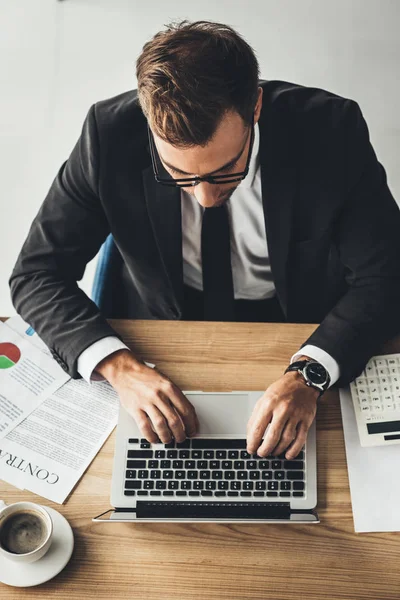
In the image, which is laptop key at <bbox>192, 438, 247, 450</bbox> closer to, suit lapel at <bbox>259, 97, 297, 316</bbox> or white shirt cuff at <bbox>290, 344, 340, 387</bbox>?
white shirt cuff at <bbox>290, 344, 340, 387</bbox>

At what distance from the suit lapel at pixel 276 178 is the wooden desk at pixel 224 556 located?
1.56 ft

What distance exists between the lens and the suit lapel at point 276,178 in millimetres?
1459

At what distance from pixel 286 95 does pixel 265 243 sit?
357 millimetres

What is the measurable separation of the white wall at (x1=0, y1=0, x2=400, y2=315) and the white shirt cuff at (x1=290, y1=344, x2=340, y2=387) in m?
1.50

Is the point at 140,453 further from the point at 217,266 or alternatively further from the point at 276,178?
the point at 276,178

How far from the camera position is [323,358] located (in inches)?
55.9

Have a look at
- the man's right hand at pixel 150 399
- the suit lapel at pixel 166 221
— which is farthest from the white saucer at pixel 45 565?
the suit lapel at pixel 166 221

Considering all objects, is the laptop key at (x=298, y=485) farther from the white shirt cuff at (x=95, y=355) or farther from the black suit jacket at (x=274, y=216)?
the white shirt cuff at (x=95, y=355)

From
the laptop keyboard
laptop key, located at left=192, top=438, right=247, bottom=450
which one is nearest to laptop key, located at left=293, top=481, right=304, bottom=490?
the laptop keyboard

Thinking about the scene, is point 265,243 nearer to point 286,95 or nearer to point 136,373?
point 286,95

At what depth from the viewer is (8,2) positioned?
3.24 meters

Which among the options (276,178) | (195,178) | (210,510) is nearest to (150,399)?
(210,510)

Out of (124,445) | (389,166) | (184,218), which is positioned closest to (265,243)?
(184,218)

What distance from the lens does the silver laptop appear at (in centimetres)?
127
